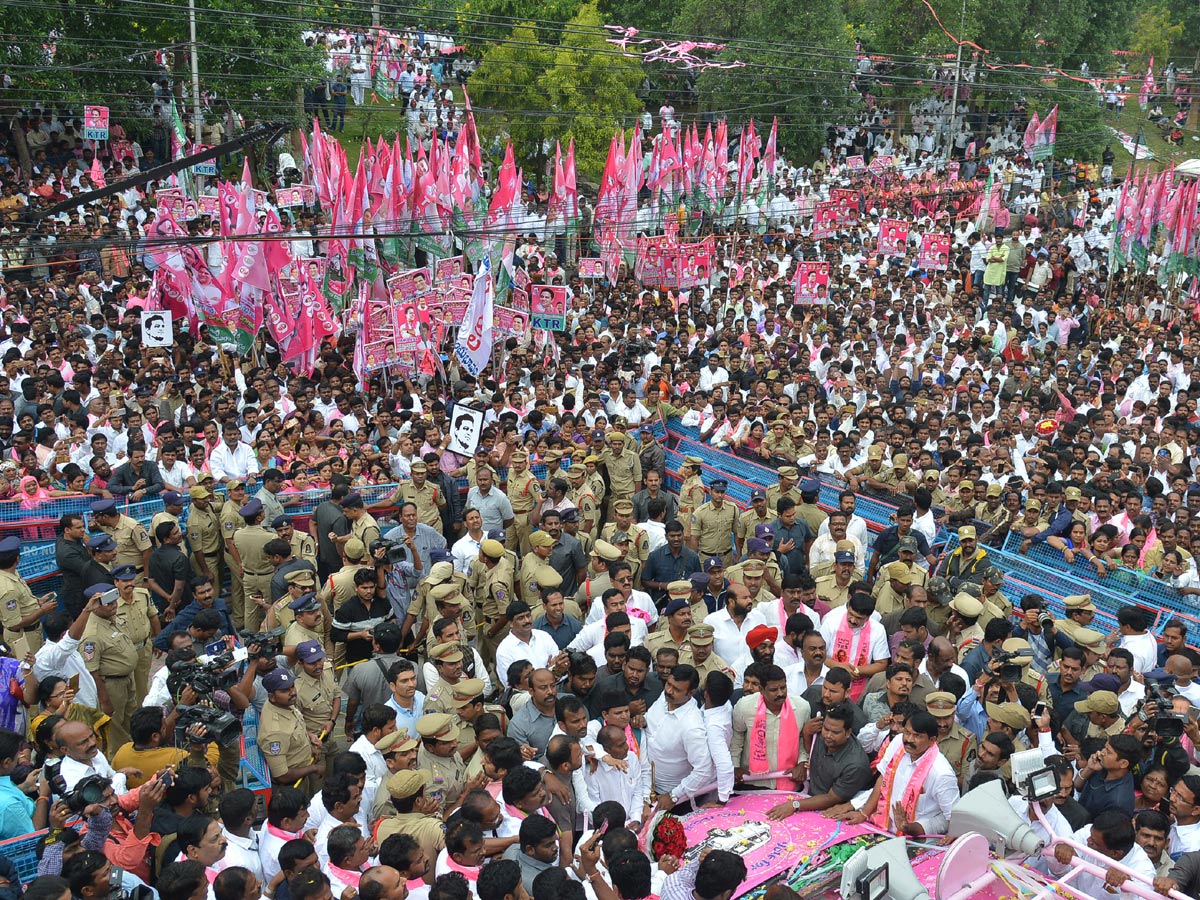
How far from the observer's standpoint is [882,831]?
6.17 metres

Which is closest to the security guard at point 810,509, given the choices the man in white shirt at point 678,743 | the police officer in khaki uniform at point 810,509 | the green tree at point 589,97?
the police officer in khaki uniform at point 810,509

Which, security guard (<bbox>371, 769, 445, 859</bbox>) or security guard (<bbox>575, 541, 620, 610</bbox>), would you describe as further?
security guard (<bbox>575, 541, 620, 610</bbox>)

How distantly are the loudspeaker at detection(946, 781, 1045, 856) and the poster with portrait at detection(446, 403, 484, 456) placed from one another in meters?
7.33

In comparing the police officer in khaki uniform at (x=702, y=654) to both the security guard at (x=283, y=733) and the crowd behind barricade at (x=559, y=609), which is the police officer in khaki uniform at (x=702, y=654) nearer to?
the crowd behind barricade at (x=559, y=609)

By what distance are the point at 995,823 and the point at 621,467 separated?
7241mm

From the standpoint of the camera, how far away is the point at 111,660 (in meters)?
8.46

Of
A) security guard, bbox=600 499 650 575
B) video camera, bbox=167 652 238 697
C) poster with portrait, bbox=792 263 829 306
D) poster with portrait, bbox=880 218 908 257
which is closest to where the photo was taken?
video camera, bbox=167 652 238 697

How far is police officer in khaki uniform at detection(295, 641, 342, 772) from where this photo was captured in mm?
7730

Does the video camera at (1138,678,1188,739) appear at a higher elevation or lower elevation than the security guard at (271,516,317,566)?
higher

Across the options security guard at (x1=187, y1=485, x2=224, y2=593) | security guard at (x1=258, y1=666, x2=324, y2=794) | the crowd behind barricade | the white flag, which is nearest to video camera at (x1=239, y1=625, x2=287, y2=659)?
the crowd behind barricade

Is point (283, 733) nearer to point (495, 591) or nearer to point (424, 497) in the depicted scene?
point (495, 591)

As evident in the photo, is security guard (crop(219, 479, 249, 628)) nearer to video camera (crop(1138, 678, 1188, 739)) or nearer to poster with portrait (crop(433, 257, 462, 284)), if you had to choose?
poster with portrait (crop(433, 257, 462, 284))

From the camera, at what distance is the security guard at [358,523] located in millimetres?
9938

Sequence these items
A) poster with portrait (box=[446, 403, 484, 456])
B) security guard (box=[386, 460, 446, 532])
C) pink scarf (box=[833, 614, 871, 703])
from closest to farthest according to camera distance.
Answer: pink scarf (box=[833, 614, 871, 703]) → security guard (box=[386, 460, 446, 532]) → poster with portrait (box=[446, 403, 484, 456])
